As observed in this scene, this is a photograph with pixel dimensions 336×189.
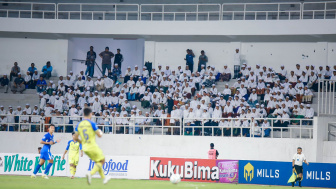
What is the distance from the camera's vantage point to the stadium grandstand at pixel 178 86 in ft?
81.3

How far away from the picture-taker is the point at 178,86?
30.9 meters

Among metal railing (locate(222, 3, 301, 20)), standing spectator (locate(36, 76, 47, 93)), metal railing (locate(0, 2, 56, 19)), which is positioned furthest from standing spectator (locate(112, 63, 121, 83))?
metal railing (locate(222, 3, 301, 20))

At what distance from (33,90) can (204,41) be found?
10.8 meters

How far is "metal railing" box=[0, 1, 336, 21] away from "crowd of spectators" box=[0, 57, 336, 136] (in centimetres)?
418

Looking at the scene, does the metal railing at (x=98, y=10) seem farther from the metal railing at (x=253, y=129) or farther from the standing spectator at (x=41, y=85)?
the metal railing at (x=253, y=129)

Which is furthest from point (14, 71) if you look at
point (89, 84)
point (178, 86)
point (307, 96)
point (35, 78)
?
point (307, 96)

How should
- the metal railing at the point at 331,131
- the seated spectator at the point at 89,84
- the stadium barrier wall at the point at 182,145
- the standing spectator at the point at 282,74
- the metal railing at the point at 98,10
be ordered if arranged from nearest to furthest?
the metal railing at the point at 331,131, the stadium barrier wall at the point at 182,145, the standing spectator at the point at 282,74, the seated spectator at the point at 89,84, the metal railing at the point at 98,10

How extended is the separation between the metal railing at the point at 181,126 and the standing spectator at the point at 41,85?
261 centimetres

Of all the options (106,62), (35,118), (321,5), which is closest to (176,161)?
(35,118)

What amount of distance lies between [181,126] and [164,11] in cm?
1236

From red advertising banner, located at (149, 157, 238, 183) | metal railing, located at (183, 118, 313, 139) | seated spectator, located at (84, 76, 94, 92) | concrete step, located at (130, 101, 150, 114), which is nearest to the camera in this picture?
red advertising banner, located at (149, 157, 238, 183)

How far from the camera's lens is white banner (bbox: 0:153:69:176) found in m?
23.6

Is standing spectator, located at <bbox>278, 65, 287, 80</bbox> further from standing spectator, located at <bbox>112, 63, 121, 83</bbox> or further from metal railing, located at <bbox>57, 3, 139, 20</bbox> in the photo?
metal railing, located at <bbox>57, 3, 139, 20</bbox>

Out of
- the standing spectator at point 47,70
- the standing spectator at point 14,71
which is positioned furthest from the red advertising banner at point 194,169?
the standing spectator at point 14,71
